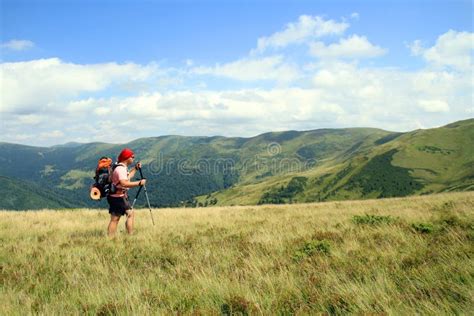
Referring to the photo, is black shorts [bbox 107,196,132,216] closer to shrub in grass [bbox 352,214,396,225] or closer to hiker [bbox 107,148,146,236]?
hiker [bbox 107,148,146,236]

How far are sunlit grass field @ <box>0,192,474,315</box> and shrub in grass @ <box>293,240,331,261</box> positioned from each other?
3 centimetres

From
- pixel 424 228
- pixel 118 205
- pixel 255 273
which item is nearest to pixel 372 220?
pixel 424 228

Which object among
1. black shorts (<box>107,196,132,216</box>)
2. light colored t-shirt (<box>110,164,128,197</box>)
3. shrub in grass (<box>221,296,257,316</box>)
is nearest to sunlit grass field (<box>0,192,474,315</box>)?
shrub in grass (<box>221,296,257,316</box>)

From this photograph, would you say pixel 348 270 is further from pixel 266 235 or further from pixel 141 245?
pixel 141 245

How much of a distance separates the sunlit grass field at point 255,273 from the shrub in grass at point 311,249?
1.2 inches

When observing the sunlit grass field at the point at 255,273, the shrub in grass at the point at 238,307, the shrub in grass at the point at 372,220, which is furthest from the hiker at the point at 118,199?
the shrub in grass at the point at 238,307

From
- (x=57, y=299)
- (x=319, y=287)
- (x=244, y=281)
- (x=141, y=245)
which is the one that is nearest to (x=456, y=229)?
(x=319, y=287)

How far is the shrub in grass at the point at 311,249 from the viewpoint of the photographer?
743 centimetres

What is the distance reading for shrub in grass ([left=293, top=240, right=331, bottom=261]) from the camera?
24.4ft

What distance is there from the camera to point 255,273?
623 cm

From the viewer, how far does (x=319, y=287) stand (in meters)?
5.50

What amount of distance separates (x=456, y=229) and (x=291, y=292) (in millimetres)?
5590

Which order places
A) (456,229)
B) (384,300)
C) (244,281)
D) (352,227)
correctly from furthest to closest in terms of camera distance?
(352,227)
(456,229)
(244,281)
(384,300)

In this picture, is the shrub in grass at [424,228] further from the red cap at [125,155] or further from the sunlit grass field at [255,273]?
the red cap at [125,155]
